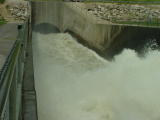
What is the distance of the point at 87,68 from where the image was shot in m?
18.8

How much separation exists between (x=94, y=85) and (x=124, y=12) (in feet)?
55.4

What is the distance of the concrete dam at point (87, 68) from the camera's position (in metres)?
10.9

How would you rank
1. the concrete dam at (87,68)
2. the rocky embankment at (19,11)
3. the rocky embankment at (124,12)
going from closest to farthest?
the concrete dam at (87,68) < the rocky embankment at (124,12) < the rocky embankment at (19,11)

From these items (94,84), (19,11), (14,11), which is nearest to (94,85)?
(94,84)

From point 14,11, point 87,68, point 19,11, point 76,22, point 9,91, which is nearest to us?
point 9,91

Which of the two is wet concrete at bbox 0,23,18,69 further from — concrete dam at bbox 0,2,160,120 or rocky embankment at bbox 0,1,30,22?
rocky embankment at bbox 0,1,30,22

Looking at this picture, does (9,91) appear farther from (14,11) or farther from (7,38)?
(14,11)

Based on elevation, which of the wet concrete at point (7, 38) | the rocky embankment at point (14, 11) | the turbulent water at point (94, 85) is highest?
the rocky embankment at point (14, 11)

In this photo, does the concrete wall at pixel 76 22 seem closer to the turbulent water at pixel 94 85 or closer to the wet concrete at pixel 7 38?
the turbulent water at pixel 94 85

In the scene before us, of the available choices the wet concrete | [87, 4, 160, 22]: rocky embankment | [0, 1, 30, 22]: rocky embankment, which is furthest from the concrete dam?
[87, 4, 160, 22]: rocky embankment

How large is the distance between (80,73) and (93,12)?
40.6 feet

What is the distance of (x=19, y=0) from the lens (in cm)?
3366

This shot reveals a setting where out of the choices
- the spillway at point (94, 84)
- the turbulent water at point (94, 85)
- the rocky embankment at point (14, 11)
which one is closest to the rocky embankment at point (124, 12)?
the spillway at point (94, 84)

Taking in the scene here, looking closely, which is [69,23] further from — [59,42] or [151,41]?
[151,41]
